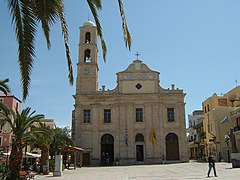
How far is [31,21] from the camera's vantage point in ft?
19.2

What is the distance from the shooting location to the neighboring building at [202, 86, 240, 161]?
127 ft

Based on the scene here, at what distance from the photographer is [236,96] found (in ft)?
141

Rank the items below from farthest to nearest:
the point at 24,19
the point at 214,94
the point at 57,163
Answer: the point at 214,94 → the point at 57,163 → the point at 24,19

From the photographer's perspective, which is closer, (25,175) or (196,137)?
→ (25,175)

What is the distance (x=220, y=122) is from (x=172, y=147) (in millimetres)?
7126

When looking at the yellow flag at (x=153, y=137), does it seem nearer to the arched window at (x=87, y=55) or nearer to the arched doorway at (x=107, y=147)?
the arched doorway at (x=107, y=147)

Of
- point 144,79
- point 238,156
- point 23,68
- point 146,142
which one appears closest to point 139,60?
point 144,79

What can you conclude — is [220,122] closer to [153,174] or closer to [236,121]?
[236,121]

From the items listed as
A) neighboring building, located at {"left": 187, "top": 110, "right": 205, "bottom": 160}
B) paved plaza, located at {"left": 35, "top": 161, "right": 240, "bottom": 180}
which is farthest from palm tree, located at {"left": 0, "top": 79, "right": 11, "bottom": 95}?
neighboring building, located at {"left": 187, "top": 110, "right": 205, "bottom": 160}

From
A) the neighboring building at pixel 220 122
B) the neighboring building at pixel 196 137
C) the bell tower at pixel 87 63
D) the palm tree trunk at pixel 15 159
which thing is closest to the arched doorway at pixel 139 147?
the bell tower at pixel 87 63

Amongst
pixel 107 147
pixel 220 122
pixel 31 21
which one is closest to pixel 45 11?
pixel 31 21

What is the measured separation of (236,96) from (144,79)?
536 inches

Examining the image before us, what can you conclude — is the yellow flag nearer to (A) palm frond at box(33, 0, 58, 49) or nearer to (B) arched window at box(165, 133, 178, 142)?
(B) arched window at box(165, 133, 178, 142)

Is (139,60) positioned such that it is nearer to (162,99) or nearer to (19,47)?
(162,99)
